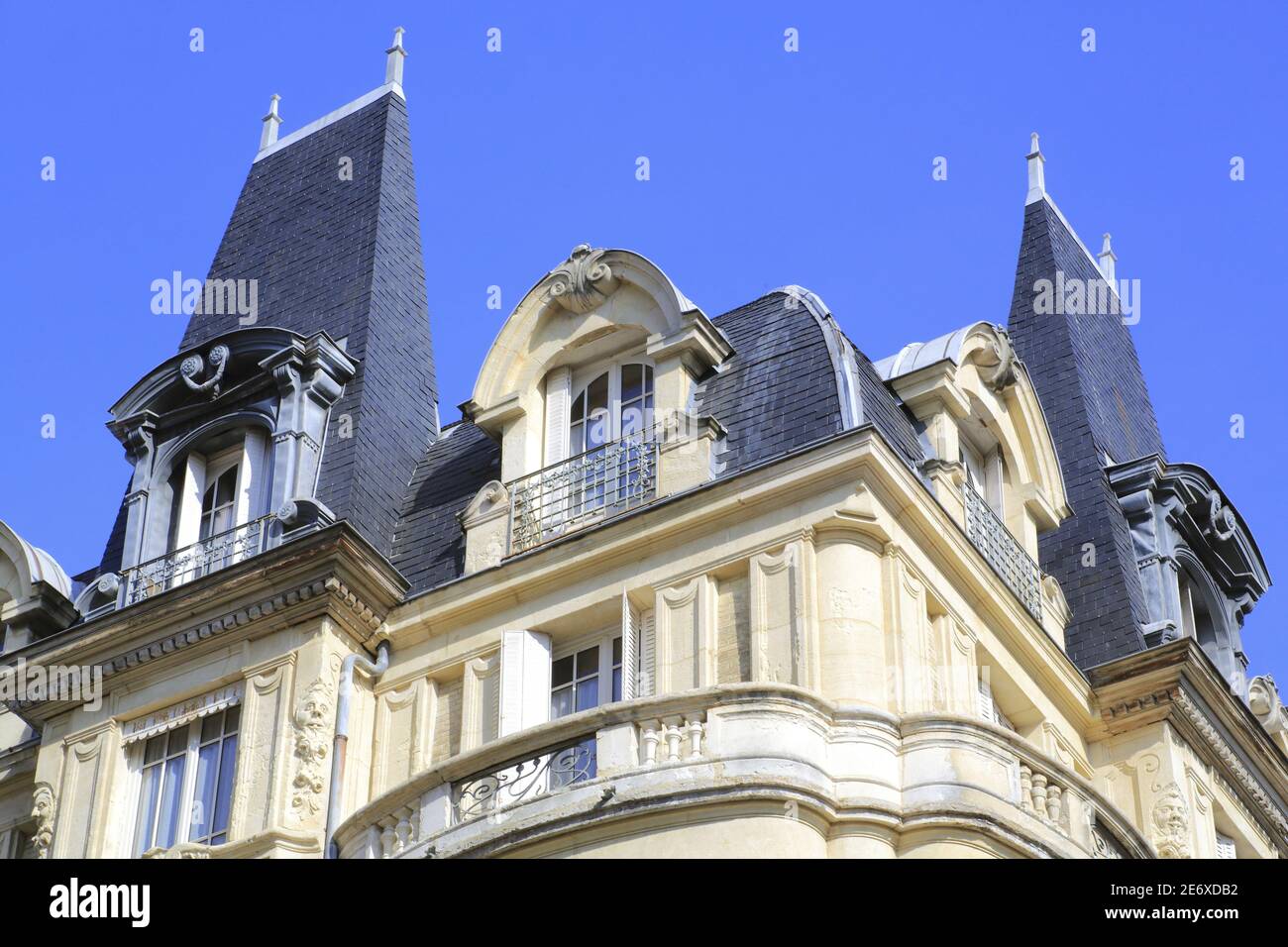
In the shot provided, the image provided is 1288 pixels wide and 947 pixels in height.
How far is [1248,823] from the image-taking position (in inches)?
998

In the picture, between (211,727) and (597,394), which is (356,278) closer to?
(597,394)

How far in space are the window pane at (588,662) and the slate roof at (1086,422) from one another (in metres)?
5.54

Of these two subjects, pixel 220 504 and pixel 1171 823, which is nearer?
pixel 1171 823

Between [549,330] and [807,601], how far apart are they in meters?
5.03

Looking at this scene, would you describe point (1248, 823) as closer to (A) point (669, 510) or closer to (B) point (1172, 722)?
(B) point (1172, 722)

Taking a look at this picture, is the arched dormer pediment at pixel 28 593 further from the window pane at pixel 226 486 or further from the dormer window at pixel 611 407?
the dormer window at pixel 611 407

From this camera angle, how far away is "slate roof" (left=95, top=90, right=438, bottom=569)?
2469cm

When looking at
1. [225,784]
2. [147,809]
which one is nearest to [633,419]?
[225,784]

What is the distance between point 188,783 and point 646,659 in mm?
4519

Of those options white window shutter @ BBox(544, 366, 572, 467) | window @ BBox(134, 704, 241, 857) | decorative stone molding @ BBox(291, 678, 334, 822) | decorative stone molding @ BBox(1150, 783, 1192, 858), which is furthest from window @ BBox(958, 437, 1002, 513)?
window @ BBox(134, 704, 241, 857)

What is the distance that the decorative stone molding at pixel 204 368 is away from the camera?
25047 mm

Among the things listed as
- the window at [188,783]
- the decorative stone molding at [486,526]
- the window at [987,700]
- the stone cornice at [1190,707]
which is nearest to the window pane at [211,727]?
the window at [188,783]

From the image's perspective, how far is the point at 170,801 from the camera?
22516 millimetres
